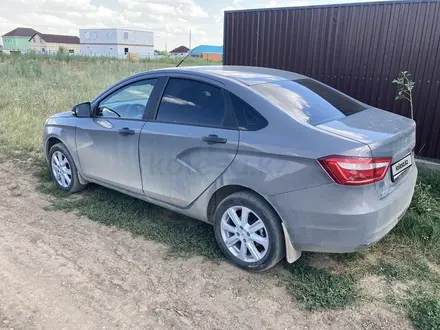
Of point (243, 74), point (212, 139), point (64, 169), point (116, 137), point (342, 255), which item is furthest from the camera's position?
point (64, 169)

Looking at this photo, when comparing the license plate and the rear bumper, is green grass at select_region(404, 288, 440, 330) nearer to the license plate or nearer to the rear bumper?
the rear bumper

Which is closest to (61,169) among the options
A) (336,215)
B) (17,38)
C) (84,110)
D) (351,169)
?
(84,110)

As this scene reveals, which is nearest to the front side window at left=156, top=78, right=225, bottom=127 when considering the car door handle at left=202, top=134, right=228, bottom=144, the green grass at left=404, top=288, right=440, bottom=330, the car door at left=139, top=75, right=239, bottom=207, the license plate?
the car door at left=139, top=75, right=239, bottom=207

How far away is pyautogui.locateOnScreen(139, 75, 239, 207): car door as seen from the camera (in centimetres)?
313

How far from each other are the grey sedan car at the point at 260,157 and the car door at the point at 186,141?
1cm

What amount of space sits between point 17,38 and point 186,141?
104 m

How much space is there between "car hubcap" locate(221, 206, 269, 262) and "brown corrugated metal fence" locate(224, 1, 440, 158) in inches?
148

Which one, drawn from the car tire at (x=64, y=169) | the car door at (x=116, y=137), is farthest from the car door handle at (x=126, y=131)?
the car tire at (x=64, y=169)

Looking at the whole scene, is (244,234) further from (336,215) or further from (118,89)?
(118,89)

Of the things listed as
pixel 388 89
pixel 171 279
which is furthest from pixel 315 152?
pixel 388 89

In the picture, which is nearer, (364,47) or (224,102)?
(224,102)

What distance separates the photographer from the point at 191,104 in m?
3.43

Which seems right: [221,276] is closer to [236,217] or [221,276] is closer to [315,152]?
[236,217]

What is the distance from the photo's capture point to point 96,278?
3.09 metres
